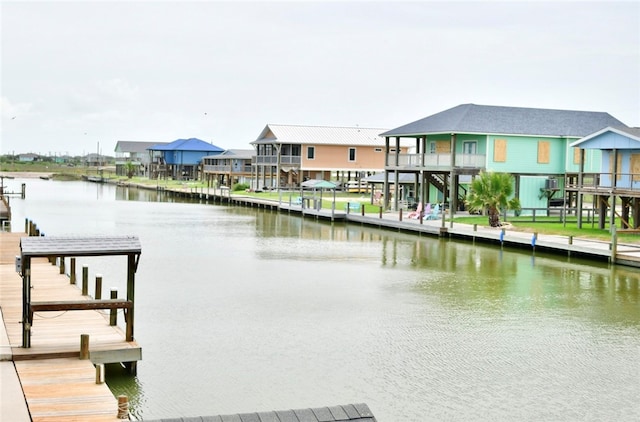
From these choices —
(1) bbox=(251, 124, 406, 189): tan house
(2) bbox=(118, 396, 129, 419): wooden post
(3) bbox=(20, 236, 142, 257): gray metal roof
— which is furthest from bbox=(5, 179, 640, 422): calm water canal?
(1) bbox=(251, 124, 406, 189): tan house

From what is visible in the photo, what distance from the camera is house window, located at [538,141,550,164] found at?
5081 cm

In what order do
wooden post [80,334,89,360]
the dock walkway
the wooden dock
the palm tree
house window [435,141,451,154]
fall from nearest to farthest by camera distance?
the wooden dock, wooden post [80,334,89,360], the dock walkway, the palm tree, house window [435,141,451,154]

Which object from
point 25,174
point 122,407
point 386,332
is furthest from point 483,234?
point 25,174

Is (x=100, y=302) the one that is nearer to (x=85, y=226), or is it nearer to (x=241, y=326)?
(x=241, y=326)

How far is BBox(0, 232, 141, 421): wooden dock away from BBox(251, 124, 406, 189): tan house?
6084 centimetres

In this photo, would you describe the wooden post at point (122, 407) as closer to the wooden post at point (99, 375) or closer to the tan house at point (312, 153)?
the wooden post at point (99, 375)

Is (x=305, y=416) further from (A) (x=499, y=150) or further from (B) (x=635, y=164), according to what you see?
(A) (x=499, y=150)

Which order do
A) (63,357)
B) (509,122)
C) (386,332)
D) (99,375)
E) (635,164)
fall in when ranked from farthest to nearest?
(509,122) < (635,164) < (386,332) < (63,357) < (99,375)

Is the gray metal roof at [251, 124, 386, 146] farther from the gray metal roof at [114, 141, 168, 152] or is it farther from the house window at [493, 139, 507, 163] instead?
the gray metal roof at [114, 141, 168, 152]

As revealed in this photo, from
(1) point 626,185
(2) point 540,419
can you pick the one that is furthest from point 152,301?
(1) point 626,185

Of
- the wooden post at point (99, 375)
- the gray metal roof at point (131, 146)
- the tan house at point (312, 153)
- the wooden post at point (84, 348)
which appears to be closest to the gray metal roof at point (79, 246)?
the wooden post at point (84, 348)

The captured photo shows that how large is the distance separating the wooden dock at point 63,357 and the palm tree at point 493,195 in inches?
1012

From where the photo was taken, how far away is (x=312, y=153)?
82.0 metres

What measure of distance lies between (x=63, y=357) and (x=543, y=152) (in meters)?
40.6
